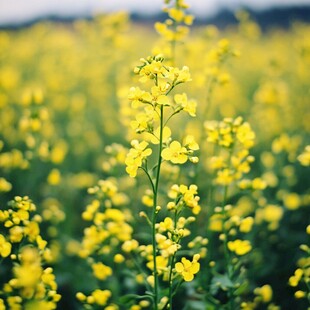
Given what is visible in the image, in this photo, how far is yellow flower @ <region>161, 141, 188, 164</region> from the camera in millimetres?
1957

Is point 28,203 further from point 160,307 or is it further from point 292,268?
point 292,268

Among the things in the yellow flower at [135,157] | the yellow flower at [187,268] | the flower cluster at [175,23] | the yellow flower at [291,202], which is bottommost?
the yellow flower at [291,202]

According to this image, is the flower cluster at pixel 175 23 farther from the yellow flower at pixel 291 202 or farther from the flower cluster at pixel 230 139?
the yellow flower at pixel 291 202

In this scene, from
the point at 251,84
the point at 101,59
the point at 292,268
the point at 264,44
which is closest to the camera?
the point at 292,268

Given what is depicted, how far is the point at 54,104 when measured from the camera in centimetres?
642

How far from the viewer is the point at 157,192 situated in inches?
96.8

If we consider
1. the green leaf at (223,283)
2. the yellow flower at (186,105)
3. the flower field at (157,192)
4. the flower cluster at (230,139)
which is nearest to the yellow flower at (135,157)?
the flower field at (157,192)

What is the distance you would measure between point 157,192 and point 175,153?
551 millimetres

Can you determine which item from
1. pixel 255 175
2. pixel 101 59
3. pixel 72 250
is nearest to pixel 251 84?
pixel 101 59

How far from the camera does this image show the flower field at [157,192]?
2.04m

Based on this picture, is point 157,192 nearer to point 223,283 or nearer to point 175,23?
point 223,283

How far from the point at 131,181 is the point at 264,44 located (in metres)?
10.7

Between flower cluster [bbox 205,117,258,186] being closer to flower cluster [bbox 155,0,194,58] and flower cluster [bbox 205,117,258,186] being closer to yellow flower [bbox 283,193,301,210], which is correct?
flower cluster [bbox 155,0,194,58]

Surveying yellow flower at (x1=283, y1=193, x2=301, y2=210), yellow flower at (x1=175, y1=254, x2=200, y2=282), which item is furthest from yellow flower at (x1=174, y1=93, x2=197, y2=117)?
yellow flower at (x1=283, y1=193, x2=301, y2=210)
